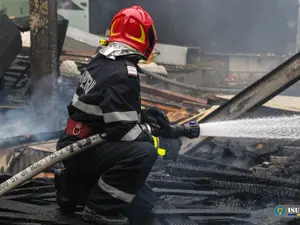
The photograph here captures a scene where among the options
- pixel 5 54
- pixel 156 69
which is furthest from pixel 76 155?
pixel 156 69

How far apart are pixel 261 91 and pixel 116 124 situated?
7.46 ft

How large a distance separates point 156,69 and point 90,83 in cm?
800

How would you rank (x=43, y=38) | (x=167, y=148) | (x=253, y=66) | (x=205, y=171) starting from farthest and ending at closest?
(x=253, y=66) < (x=43, y=38) < (x=205, y=171) < (x=167, y=148)

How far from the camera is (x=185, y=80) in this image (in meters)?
12.6

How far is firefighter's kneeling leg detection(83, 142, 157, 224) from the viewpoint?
12.1 feet

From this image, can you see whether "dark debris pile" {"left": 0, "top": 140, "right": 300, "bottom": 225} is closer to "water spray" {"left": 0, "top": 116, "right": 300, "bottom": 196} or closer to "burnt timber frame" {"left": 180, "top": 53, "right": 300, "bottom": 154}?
"water spray" {"left": 0, "top": 116, "right": 300, "bottom": 196}

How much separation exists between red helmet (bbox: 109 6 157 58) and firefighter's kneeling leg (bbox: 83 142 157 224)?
0.72m

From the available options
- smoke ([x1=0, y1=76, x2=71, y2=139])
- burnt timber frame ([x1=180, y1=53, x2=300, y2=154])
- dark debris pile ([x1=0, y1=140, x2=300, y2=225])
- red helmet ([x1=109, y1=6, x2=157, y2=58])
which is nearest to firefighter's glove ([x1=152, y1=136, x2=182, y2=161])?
dark debris pile ([x1=0, y1=140, x2=300, y2=225])

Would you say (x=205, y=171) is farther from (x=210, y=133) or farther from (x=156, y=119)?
(x=156, y=119)

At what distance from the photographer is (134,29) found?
3.69 m

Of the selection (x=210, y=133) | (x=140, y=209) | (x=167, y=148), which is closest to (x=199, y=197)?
(x=210, y=133)

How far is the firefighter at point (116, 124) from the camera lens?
3.57 meters

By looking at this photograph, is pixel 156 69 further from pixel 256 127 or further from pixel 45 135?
pixel 256 127

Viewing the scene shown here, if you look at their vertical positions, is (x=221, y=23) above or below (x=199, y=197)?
above
